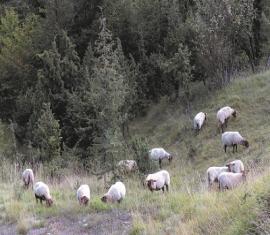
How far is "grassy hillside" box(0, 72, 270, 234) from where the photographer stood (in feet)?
27.5

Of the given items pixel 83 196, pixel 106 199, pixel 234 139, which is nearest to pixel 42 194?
pixel 83 196

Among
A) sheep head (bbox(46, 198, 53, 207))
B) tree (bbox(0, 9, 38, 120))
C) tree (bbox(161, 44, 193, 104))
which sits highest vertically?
tree (bbox(0, 9, 38, 120))

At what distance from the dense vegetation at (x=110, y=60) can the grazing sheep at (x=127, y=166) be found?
11.8 ft

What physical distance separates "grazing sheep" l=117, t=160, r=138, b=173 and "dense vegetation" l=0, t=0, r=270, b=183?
3.60 m

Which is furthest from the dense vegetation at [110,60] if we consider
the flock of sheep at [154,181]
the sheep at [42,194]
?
the sheep at [42,194]

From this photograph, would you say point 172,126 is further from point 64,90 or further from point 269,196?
point 269,196

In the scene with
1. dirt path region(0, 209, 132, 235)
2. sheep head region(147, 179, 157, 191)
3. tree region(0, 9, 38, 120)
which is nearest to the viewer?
dirt path region(0, 209, 132, 235)

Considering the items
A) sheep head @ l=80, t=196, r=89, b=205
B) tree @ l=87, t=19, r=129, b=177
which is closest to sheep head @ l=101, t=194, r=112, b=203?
sheep head @ l=80, t=196, r=89, b=205

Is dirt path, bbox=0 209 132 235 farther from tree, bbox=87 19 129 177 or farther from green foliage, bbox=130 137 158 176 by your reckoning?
green foliage, bbox=130 137 158 176

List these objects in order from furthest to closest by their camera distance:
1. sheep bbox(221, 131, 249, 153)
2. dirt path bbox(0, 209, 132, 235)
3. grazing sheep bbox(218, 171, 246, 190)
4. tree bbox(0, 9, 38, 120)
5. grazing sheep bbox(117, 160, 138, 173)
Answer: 1. tree bbox(0, 9, 38, 120)
2. sheep bbox(221, 131, 249, 153)
3. grazing sheep bbox(117, 160, 138, 173)
4. grazing sheep bbox(218, 171, 246, 190)
5. dirt path bbox(0, 209, 132, 235)

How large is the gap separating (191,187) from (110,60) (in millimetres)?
8298

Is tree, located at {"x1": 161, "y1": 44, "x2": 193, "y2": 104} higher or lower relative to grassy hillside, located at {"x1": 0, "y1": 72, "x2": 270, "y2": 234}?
higher

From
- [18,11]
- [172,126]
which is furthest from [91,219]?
[18,11]

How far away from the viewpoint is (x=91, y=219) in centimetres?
1137
